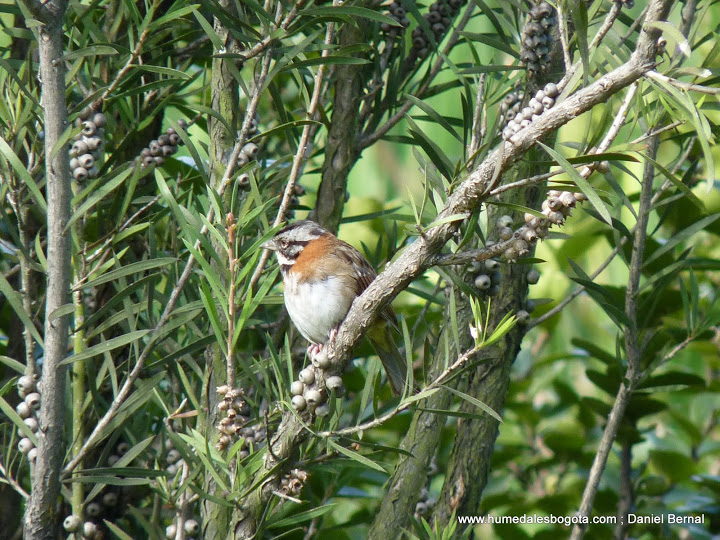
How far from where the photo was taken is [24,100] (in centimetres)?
133

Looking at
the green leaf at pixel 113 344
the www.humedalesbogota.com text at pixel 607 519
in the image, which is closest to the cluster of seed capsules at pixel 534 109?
the green leaf at pixel 113 344

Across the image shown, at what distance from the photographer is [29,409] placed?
1229 millimetres

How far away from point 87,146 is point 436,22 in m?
0.87

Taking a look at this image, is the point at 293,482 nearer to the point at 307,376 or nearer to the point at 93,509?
the point at 307,376

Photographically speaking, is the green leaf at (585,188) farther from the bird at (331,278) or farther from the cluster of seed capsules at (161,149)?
the bird at (331,278)

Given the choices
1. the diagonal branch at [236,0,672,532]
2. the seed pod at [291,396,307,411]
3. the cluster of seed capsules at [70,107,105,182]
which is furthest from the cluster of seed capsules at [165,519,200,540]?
the cluster of seed capsules at [70,107,105,182]

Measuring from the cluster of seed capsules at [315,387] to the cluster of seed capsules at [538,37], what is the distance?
2.40 feet

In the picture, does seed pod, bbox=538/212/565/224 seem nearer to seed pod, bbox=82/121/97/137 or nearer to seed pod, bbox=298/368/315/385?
seed pod, bbox=298/368/315/385

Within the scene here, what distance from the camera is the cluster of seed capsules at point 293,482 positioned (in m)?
1.12

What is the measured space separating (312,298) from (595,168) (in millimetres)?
969

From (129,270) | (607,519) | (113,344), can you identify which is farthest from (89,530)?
(607,519)

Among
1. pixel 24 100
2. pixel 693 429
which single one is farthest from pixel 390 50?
pixel 693 429

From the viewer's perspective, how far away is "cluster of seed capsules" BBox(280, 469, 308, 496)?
1117 mm

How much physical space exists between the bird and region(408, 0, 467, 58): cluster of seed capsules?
49 cm
